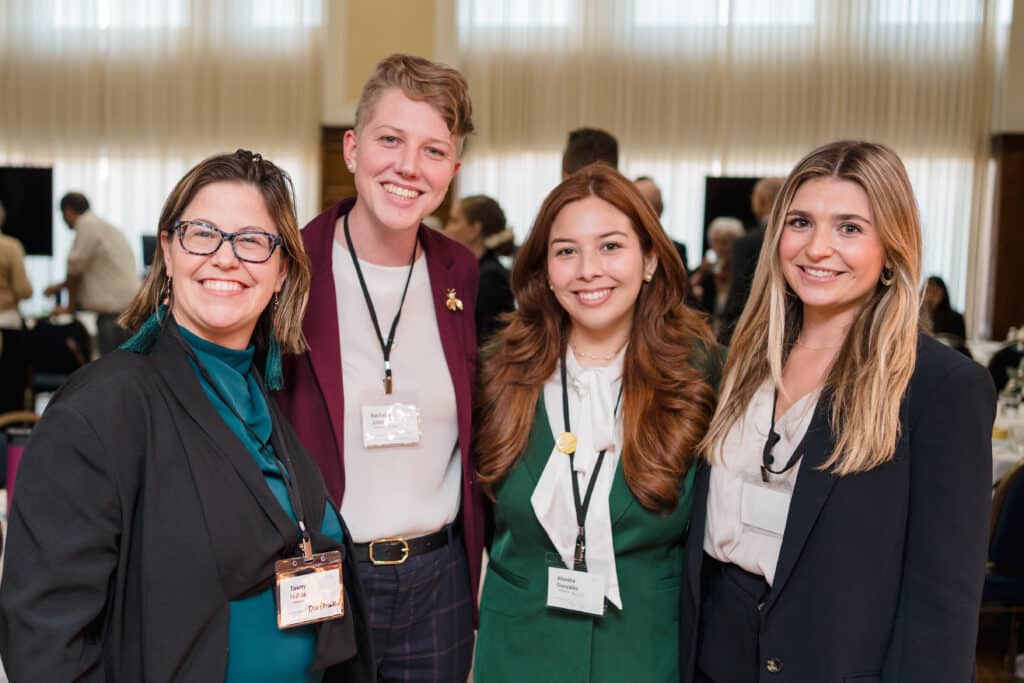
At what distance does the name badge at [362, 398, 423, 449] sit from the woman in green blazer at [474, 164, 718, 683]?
18 centimetres

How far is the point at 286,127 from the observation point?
10398 mm

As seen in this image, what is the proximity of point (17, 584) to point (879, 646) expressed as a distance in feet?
4.53

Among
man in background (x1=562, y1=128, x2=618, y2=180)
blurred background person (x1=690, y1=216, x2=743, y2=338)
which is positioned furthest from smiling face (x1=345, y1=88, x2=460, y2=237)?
blurred background person (x1=690, y1=216, x2=743, y2=338)

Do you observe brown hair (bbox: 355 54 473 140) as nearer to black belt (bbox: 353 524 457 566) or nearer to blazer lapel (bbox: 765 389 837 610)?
black belt (bbox: 353 524 457 566)

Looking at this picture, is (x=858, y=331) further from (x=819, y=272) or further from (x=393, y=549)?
(x=393, y=549)

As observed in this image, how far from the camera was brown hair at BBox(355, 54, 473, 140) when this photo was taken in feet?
6.54

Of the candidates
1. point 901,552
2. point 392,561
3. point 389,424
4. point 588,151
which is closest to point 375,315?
point 389,424

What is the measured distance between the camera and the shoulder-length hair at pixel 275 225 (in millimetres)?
1611

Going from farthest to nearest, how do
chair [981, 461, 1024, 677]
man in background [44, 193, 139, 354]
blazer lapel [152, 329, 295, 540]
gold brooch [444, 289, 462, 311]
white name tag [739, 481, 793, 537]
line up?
man in background [44, 193, 139, 354]
chair [981, 461, 1024, 677]
gold brooch [444, 289, 462, 311]
white name tag [739, 481, 793, 537]
blazer lapel [152, 329, 295, 540]

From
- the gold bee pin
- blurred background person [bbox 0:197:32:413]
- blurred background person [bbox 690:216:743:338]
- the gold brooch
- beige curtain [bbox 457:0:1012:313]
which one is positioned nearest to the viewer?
the gold bee pin

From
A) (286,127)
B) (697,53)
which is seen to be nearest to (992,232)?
(697,53)

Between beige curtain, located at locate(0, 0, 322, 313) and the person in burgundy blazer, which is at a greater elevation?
beige curtain, located at locate(0, 0, 322, 313)

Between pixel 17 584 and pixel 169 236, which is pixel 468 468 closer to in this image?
pixel 169 236

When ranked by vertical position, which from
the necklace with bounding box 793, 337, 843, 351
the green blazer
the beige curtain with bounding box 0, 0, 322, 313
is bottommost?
the green blazer
